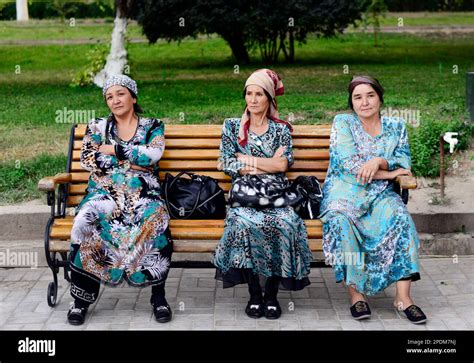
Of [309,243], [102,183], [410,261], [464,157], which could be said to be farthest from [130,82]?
[464,157]

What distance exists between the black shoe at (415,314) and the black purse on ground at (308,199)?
810 mm

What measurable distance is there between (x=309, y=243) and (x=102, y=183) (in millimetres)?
1327

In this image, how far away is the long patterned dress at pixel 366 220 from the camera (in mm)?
5445

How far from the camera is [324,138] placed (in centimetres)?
629

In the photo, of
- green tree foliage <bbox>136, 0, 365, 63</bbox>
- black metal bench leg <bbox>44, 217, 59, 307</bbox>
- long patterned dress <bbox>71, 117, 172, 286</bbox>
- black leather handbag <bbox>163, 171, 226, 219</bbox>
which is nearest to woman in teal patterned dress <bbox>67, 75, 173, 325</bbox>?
long patterned dress <bbox>71, 117, 172, 286</bbox>

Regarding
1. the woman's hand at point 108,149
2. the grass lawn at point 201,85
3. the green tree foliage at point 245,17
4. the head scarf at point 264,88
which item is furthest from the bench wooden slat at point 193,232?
the green tree foliage at point 245,17

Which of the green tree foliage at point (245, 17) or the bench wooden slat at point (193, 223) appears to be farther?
the green tree foliage at point (245, 17)

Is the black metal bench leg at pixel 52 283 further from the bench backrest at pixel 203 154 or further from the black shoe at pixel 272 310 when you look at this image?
the black shoe at pixel 272 310

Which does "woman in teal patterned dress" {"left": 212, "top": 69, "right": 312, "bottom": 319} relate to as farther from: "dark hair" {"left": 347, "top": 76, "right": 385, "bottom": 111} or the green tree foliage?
the green tree foliage

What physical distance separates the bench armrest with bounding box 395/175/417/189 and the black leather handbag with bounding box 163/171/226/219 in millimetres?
1105

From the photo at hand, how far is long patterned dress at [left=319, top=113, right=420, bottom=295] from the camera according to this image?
17.9 ft

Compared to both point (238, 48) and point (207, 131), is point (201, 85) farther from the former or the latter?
point (207, 131)

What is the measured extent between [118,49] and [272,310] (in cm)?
893

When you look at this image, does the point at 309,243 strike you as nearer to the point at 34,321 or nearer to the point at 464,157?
the point at 34,321
